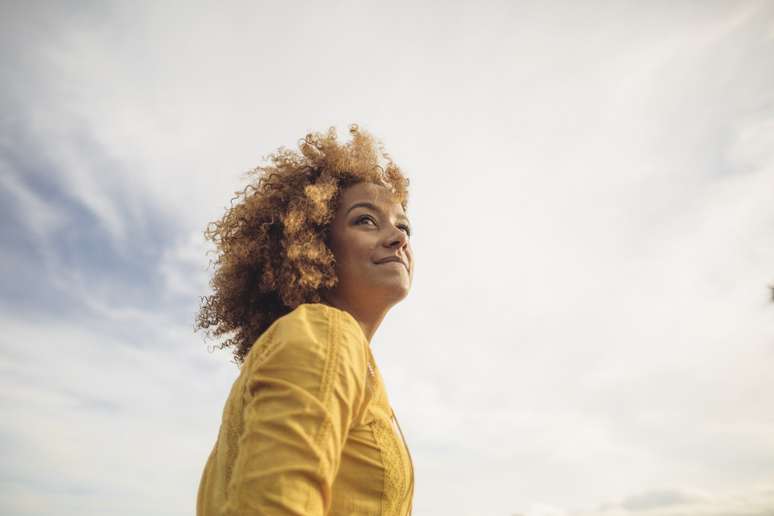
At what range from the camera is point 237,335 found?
3.83 meters

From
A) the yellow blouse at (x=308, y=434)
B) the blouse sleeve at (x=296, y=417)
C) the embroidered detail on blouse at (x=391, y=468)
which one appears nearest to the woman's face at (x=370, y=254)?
the yellow blouse at (x=308, y=434)

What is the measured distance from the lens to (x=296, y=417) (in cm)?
173

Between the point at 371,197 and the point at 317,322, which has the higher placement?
the point at 371,197

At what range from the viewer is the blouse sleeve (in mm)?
1624

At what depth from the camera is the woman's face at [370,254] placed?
3207mm

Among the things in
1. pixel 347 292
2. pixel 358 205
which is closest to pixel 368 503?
pixel 347 292

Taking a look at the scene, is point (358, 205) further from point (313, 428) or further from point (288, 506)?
point (288, 506)

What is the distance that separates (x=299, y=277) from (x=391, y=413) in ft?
3.30

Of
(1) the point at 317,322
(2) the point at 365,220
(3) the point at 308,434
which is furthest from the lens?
(2) the point at 365,220

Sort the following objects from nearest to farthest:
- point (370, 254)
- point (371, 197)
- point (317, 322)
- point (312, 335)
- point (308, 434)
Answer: point (308, 434) → point (312, 335) → point (317, 322) → point (370, 254) → point (371, 197)

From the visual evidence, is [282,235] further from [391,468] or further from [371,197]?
[391,468]

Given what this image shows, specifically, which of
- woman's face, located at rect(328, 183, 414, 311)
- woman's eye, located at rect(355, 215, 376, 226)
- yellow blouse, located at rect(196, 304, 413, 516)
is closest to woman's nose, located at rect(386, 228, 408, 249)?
woman's face, located at rect(328, 183, 414, 311)

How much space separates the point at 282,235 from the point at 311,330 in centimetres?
170

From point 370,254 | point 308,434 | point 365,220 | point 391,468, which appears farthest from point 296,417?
point 365,220
